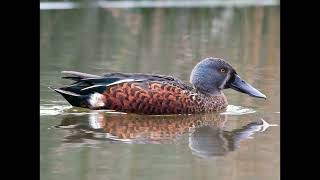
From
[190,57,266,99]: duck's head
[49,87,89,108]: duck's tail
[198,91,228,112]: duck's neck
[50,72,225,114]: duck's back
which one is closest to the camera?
[50,72,225,114]: duck's back

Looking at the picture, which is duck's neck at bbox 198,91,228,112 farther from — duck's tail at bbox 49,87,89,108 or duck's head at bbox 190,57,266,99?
duck's tail at bbox 49,87,89,108

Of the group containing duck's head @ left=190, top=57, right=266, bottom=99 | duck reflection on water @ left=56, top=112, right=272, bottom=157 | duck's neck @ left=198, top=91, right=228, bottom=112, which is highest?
duck's head @ left=190, top=57, right=266, bottom=99

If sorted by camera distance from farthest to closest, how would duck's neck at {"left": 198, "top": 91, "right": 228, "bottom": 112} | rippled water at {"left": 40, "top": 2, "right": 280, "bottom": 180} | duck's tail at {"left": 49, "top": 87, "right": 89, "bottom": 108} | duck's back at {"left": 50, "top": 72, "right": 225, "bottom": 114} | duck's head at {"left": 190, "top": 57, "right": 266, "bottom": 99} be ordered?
duck's head at {"left": 190, "top": 57, "right": 266, "bottom": 99}, duck's neck at {"left": 198, "top": 91, "right": 228, "bottom": 112}, duck's tail at {"left": 49, "top": 87, "right": 89, "bottom": 108}, duck's back at {"left": 50, "top": 72, "right": 225, "bottom": 114}, rippled water at {"left": 40, "top": 2, "right": 280, "bottom": 180}

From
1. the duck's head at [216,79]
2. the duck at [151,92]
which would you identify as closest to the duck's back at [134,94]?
the duck at [151,92]

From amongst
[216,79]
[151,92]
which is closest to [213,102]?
[216,79]

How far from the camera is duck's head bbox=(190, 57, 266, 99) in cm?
583

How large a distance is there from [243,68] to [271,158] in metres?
2.58

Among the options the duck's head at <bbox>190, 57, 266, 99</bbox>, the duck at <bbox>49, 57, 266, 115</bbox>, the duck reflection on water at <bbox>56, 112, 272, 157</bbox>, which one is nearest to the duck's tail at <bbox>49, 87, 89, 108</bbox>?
the duck at <bbox>49, 57, 266, 115</bbox>

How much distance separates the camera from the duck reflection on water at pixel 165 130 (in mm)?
4867

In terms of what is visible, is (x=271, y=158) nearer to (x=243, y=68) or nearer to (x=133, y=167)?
(x=133, y=167)

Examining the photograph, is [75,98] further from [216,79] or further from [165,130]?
[216,79]

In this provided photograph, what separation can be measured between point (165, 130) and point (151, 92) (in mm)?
385

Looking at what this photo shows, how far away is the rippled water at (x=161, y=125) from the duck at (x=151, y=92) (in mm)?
66
